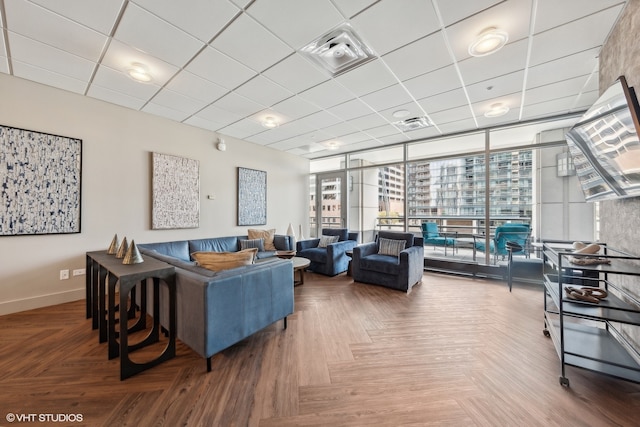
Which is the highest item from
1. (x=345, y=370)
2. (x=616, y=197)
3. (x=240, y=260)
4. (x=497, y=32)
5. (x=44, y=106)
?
(x=497, y=32)

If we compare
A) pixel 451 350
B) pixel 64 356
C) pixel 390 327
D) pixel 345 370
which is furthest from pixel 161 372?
pixel 451 350

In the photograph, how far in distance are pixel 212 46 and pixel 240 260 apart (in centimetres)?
208

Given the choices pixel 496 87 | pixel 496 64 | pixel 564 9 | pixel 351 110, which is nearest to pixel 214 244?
pixel 351 110

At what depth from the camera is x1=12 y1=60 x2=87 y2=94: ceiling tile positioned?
8.59 feet

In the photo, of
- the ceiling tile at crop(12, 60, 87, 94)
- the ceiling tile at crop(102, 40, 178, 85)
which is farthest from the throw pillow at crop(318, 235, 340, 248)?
the ceiling tile at crop(12, 60, 87, 94)

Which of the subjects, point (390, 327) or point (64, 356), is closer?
point (64, 356)

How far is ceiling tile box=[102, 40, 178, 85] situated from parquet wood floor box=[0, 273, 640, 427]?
283cm

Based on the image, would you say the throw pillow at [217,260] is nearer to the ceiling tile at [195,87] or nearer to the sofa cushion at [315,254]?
the ceiling tile at [195,87]

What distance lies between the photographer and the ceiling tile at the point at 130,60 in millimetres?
2318

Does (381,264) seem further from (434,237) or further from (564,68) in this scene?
(564,68)

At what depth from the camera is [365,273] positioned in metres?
4.02

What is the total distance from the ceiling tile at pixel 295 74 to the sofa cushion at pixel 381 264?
9.08 feet

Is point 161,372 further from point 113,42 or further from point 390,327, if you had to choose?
point 113,42

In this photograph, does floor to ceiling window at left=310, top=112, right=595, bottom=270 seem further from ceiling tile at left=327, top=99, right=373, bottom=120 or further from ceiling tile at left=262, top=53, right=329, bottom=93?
ceiling tile at left=262, top=53, right=329, bottom=93
